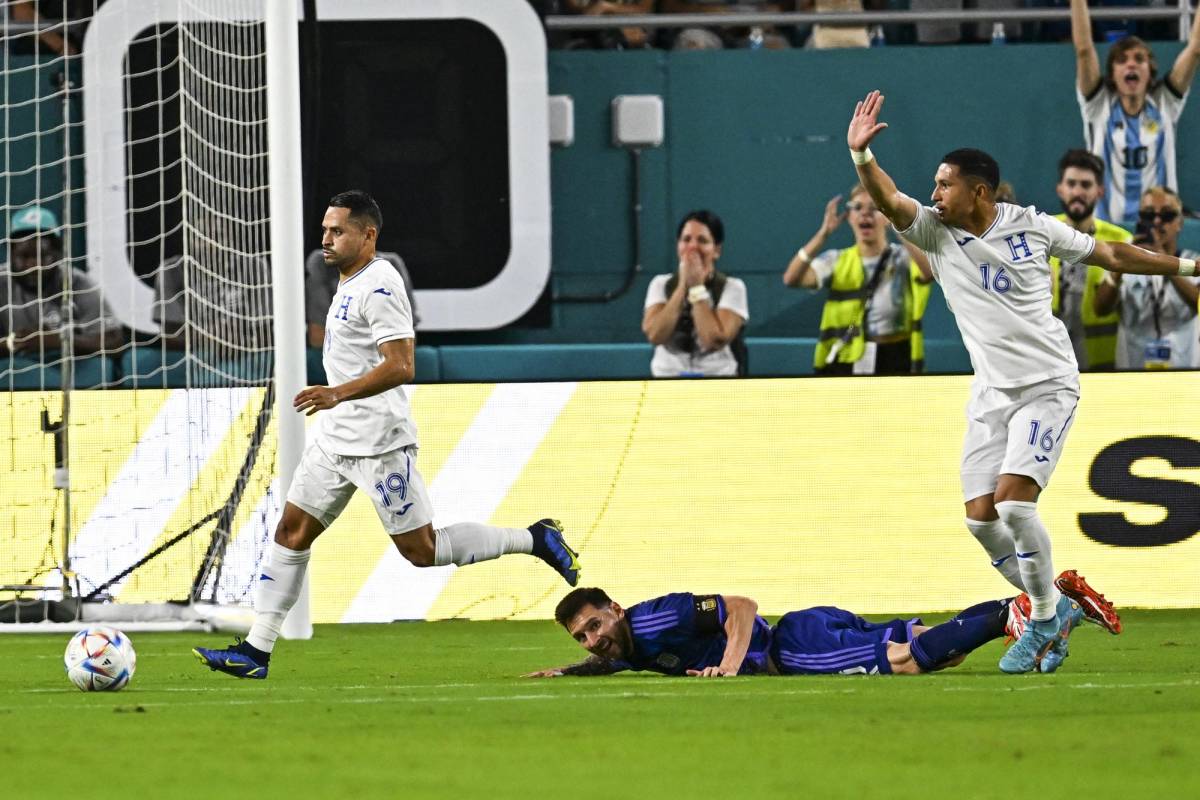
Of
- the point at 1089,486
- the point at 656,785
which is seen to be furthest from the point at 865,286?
the point at 656,785

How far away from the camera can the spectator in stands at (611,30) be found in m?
14.1

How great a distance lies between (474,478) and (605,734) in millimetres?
5252

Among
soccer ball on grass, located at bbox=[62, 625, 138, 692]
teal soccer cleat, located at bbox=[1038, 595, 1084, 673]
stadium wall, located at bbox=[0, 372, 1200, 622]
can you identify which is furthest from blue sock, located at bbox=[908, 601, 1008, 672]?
stadium wall, located at bbox=[0, 372, 1200, 622]

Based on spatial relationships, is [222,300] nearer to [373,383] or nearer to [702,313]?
[702,313]

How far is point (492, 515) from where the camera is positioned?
34.9 feet

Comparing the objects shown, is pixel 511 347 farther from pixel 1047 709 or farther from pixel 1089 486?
pixel 1047 709

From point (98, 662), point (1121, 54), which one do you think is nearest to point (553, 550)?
point (98, 662)

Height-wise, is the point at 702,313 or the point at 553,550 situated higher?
the point at 702,313

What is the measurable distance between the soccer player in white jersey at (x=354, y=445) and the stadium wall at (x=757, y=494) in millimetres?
2564

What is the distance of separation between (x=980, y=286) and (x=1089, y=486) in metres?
3.33

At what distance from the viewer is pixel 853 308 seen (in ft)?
38.6

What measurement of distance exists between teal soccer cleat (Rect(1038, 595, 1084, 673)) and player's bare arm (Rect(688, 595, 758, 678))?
1138mm

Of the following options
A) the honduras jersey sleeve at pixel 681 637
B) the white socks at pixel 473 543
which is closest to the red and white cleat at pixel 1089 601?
the honduras jersey sleeve at pixel 681 637

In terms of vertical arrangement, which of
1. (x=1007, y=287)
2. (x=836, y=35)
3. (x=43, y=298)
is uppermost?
(x=836, y=35)
